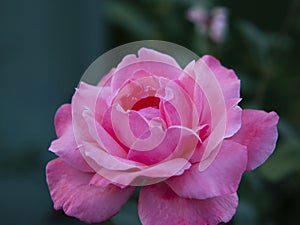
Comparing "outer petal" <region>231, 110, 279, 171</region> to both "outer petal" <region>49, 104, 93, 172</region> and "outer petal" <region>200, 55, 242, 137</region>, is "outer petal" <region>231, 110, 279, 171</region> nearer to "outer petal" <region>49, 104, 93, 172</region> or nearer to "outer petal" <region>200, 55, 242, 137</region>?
"outer petal" <region>200, 55, 242, 137</region>

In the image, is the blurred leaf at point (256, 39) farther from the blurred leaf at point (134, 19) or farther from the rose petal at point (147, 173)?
the rose petal at point (147, 173)

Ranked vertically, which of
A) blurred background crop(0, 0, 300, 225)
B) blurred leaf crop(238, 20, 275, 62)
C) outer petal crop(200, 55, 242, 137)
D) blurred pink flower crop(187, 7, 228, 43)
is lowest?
blurred background crop(0, 0, 300, 225)

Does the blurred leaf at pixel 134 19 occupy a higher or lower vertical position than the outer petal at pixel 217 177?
lower

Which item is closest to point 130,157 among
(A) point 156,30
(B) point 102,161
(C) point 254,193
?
(B) point 102,161

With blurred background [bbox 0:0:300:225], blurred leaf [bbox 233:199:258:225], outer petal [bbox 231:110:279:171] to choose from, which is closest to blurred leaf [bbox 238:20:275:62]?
blurred background [bbox 0:0:300:225]

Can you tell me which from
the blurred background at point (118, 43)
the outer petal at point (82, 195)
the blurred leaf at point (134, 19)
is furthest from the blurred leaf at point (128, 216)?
the blurred leaf at point (134, 19)

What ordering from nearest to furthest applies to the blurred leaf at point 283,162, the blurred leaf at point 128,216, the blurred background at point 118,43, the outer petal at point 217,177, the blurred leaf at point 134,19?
→ 1. the outer petal at point 217,177
2. the blurred leaf at point 128,216
3. the blurred leaf at point 283,162
4. the blurred background at point 118,43
5. the blurred leaf at point 134,19

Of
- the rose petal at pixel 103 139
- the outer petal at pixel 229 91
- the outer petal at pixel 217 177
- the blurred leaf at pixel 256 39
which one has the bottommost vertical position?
the blurred leaf at pixel 256 39
